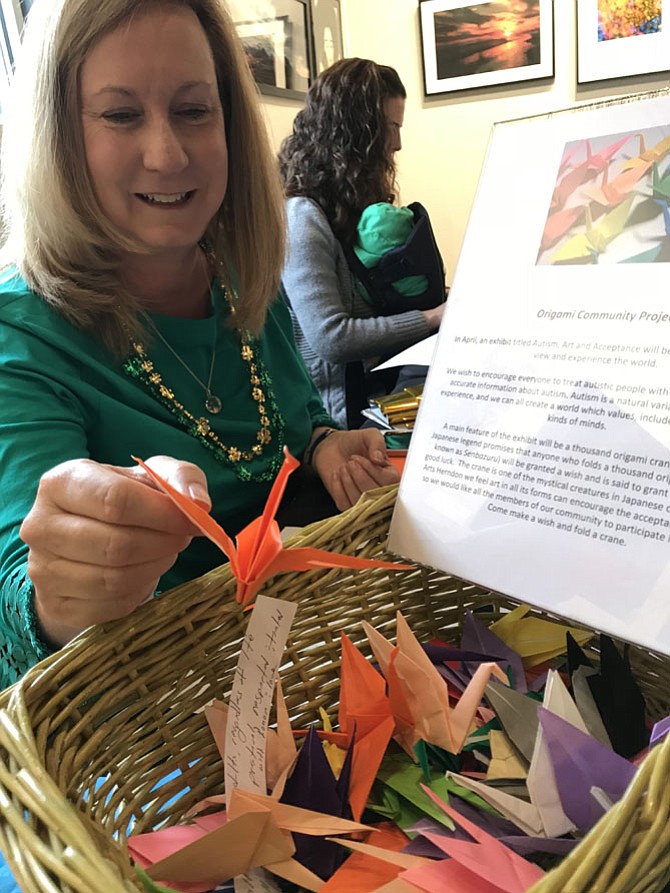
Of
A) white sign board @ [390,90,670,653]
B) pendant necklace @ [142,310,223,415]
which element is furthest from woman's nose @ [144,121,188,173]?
white sign board @ [390,90,670,653]

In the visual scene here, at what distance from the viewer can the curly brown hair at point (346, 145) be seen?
1772mm

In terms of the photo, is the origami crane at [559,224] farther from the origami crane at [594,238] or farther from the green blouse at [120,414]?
the green blouse at [120,414]

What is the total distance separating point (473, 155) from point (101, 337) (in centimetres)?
242

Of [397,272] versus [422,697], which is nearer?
[422,697]

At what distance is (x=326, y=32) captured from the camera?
269cm

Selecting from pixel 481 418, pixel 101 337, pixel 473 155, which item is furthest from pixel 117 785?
pixel 473 155

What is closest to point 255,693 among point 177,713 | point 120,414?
point 177,713

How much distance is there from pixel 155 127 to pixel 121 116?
1.3 inches

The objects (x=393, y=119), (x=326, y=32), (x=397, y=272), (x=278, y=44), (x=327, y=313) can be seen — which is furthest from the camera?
(x=326, y=32)

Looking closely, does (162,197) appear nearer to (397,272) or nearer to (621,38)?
(397,272)

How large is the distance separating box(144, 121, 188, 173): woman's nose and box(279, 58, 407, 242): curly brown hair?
1024 mm

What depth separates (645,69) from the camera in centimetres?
257

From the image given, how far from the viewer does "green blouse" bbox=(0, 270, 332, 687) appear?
0.61 meters

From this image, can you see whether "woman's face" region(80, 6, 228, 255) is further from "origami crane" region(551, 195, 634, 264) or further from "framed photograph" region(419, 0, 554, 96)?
"framed photograph" region(419, 0, 554, 96)
